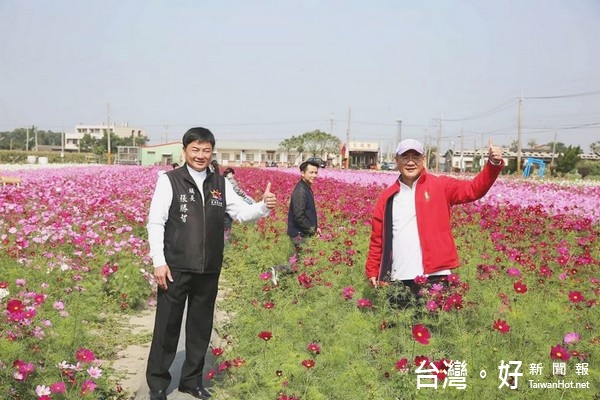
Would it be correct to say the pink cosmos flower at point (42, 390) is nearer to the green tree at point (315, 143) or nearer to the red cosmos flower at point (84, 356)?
the red cosmos flower at point (84, 356)

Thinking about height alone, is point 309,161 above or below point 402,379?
above

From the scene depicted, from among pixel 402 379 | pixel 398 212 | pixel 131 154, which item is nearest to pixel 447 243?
pixel 398 212

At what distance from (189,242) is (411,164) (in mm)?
1409

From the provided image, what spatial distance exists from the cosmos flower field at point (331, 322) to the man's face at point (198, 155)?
1.02 meters

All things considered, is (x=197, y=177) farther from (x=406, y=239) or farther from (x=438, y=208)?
(x=438, y=208)

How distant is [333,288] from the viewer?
4742 millimetres

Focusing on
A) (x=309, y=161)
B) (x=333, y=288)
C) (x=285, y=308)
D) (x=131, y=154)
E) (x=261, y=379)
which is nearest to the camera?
(x=261, y=379)

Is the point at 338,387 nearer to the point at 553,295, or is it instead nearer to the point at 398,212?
the point at 398,212

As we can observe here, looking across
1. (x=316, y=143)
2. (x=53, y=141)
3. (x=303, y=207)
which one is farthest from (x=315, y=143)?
(x=53, y=141)

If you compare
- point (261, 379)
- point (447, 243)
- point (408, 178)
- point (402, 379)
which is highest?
point (408, 178)

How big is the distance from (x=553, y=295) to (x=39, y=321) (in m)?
3.64

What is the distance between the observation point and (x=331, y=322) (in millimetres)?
3926

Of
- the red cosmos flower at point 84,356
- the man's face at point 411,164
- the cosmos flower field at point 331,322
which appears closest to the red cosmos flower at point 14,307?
the cosmos flower field at point 331,322

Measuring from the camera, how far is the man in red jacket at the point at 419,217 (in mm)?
3615
